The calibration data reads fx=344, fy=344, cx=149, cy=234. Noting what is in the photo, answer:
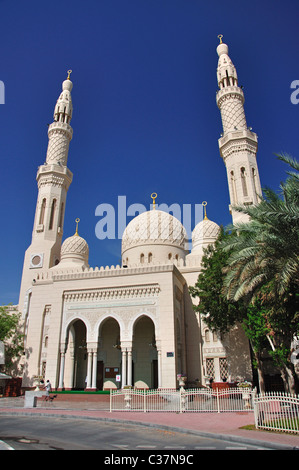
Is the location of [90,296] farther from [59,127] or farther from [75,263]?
[59,127]

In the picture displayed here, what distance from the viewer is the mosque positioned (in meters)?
20.7

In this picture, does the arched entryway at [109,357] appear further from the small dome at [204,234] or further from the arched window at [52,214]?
the arched window at [52,214]

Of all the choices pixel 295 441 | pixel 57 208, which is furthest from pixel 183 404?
pixel 57 208

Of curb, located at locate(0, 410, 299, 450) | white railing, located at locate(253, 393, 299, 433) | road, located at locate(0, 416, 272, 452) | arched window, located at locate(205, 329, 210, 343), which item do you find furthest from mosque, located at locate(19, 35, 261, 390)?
road, located at locate(0, 416, 272, 452)

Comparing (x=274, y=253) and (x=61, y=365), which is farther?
(x=61, y=365)

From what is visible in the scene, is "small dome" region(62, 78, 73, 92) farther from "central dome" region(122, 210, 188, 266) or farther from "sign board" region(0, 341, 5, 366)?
"sign board" region(0, 341, 5, 366)

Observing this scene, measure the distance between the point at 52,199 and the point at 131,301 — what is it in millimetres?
14254

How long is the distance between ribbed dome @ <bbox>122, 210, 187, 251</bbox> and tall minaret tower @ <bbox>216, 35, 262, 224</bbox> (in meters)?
5.45

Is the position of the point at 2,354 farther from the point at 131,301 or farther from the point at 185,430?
the point at 185,430

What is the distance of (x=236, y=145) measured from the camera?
28.8 metres

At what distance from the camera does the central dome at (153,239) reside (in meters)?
29.3

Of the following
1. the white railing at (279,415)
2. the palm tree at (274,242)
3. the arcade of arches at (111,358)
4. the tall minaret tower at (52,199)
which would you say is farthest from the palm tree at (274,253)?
the tall minaret tower at (52,199)

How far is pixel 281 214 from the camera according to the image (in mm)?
10648

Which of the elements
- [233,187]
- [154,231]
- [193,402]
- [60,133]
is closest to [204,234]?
A: [154,231]
